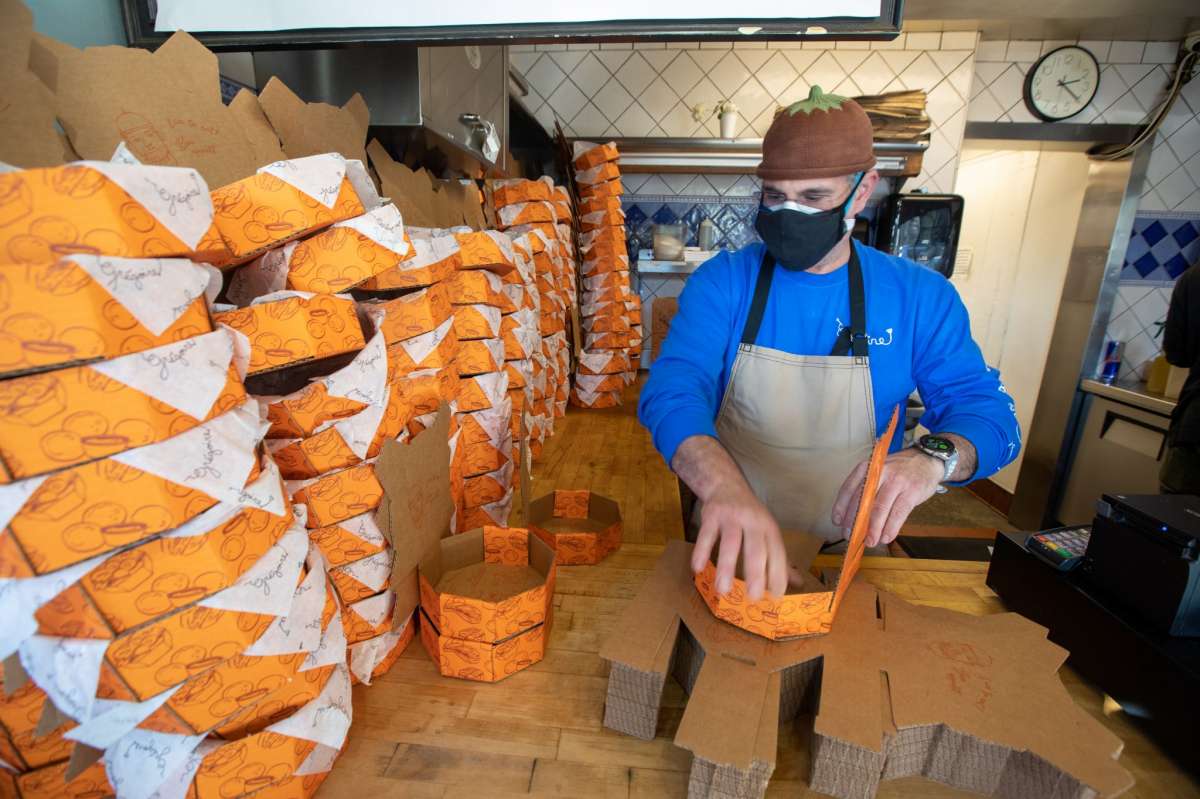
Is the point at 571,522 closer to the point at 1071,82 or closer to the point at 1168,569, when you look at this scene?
the point at 1168,569

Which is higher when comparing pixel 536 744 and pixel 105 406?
pixel 105 406

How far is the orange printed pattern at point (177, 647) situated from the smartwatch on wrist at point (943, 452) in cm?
94

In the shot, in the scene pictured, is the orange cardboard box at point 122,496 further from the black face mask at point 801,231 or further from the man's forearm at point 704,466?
the black face mask at point 801,231

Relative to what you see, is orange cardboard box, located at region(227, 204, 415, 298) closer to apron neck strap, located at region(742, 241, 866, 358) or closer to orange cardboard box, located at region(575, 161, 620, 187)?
apron neck strap, located at region(742, 241, 866, 358)

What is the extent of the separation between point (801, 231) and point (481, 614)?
0.94 metres

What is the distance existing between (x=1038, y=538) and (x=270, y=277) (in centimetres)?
123

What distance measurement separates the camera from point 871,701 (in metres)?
0.61

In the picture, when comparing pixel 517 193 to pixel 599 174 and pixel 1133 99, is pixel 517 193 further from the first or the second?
pixel 1133 99

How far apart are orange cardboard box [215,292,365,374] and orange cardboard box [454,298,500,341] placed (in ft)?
1.45

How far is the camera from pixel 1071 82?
3.06 m

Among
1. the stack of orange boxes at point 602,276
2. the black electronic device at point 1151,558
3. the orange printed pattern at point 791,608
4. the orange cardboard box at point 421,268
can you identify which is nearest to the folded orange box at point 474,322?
the orange cardboard box at point 421,268

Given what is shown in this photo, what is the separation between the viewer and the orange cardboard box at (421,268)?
2.50ft

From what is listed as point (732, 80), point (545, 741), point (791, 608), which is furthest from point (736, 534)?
point (732, 80)

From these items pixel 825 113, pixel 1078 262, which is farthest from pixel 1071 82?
pixel 825 113
